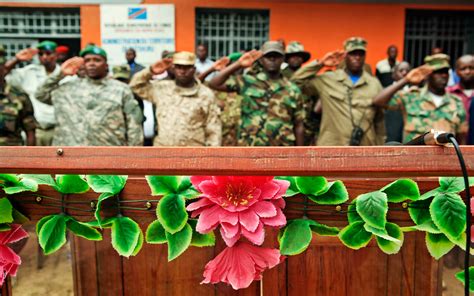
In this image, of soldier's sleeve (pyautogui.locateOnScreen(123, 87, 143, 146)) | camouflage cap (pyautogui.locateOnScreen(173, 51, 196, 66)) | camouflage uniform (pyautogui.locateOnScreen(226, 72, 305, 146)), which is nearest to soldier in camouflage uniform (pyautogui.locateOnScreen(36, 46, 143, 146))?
soldier's sleeve (pyautogui.locateOnScreen(123, 87, 143, 146))

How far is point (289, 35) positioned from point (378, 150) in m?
7.57

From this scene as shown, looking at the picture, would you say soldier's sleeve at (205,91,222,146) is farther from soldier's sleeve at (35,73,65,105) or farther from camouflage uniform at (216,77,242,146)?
soldier's sleeve at (35,73,65,105)

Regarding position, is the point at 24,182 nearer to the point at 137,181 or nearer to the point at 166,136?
the point at 137,181

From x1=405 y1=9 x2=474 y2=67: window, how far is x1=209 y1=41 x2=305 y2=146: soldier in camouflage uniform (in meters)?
5.24

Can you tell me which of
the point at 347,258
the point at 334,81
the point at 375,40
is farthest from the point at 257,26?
the point at 347,258

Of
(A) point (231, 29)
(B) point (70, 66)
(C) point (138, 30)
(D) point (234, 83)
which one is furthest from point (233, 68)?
(A) point (231, 29)

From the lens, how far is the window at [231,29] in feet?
26.8

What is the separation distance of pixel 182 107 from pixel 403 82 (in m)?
1.66

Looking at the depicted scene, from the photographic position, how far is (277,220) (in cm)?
95

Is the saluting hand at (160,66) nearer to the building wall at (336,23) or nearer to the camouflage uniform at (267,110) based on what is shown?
the camouflage uniform at (267,110)

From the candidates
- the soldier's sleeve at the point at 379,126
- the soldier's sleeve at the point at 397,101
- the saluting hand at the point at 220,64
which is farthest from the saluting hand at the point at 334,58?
the saluting hand at the point at 220,64

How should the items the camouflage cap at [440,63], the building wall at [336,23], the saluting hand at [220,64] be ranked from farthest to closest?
the building wall at [336,23], the saluting hand at [220,64], the camouflage cap at [440,63]

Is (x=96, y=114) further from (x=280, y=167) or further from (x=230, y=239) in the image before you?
(x=280, y=167)

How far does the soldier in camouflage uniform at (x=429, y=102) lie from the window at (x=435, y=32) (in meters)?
4.82
